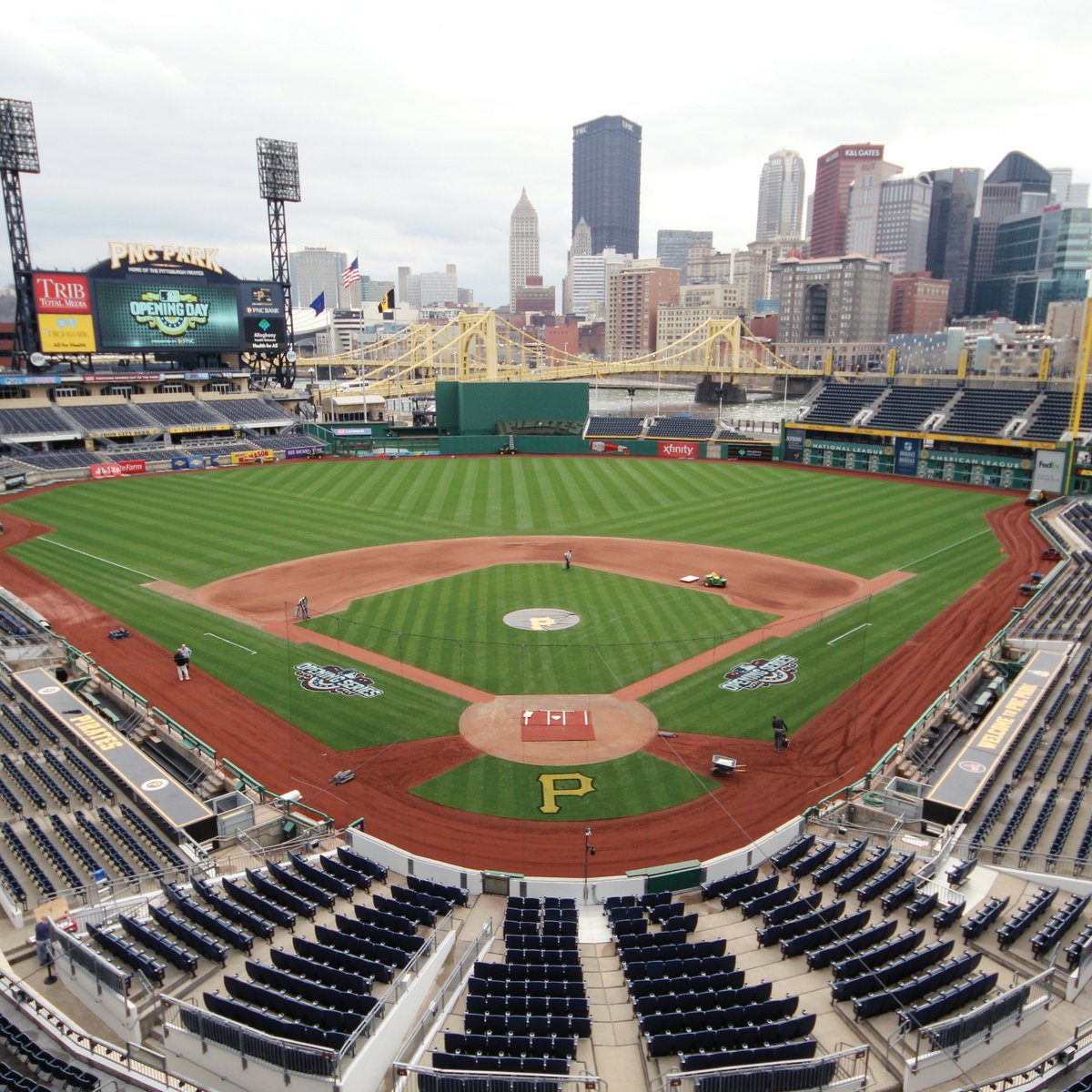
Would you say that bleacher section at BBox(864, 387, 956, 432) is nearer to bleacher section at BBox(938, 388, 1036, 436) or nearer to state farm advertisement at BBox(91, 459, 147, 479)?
bleacher section at BBox(938, 388, 1036, 436)

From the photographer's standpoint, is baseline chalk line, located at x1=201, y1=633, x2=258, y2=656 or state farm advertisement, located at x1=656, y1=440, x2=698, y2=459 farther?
state farm advertisement, located at x1=656, y1=440, x2=698, y2=459

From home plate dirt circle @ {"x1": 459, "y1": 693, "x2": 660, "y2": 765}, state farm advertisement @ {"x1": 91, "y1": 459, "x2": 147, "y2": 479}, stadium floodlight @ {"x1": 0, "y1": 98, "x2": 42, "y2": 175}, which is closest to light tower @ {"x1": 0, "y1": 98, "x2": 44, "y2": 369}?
stadium floodlight @ {"x1": 0, "y1": 98, "x2": 42, "y2": 175}

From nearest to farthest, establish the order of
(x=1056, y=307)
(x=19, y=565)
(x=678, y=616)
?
1. (x=678, y=616)
2. (x=19, y=565)
3. (x=1056, y=307)

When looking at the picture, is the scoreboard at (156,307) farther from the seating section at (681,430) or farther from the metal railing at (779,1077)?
the metal railing at (779,1077)

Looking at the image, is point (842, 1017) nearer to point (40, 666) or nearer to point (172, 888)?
point (172, 888)

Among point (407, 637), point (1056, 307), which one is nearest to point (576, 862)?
point (407, 637)

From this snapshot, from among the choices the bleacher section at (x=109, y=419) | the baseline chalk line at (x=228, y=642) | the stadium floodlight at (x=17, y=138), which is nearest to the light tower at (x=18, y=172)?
the stadium floodlight at (x=17, y=138)

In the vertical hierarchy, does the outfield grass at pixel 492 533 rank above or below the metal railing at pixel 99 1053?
below
